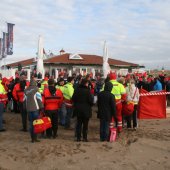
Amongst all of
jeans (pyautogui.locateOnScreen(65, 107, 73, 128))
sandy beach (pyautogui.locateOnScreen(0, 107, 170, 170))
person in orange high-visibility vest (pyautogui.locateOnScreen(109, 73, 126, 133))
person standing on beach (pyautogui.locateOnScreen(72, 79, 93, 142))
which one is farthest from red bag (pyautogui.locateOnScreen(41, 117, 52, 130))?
jeans (pyautogui.locateOnScreen(65, 107, 73, 128))

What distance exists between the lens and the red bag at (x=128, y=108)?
10945mm

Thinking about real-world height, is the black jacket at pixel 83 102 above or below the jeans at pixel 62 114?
above

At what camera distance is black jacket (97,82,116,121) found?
930cm

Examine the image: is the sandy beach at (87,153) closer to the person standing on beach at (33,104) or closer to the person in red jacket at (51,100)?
the person standing on beach at (33,104)

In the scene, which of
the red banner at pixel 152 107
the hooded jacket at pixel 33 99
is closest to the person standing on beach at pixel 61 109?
the hooded jacket at pixel 33 99

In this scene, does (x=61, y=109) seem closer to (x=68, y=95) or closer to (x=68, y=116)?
(x=68, y=116)

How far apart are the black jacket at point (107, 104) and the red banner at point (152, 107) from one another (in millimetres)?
4883

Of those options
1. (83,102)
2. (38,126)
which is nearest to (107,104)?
(83,102)

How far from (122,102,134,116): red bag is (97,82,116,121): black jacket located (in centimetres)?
166

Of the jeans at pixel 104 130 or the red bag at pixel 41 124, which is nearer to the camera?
the red bag at pixel 41 124

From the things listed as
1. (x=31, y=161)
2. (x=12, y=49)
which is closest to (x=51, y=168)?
(x=31, y=161)

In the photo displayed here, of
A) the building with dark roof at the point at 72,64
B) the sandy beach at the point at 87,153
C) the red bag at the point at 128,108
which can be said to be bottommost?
the sandy beach at the point at 87,153

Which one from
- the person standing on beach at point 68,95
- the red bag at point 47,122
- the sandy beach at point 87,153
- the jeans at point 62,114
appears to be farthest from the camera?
the jeans at point 62,114

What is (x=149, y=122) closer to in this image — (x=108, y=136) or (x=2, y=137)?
(x=108, y=136)
